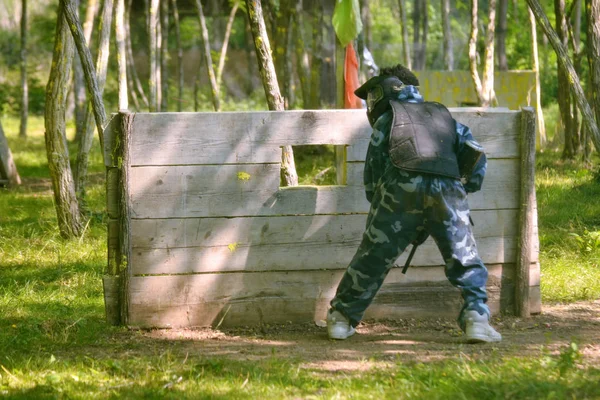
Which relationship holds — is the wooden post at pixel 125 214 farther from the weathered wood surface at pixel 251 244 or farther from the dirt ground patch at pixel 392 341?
the dirt ground patch at pixel 392 341

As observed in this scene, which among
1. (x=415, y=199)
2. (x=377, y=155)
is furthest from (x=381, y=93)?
(x=415, y=199)

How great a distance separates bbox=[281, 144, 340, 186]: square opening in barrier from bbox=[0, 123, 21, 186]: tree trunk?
3.97m

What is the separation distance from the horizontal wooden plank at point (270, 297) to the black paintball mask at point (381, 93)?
1105 millimetres

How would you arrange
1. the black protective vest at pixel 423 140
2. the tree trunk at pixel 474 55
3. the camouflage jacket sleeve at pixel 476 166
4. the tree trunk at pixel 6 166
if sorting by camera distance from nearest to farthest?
the black protective vest at pixel 423 140 < the camouflage jacket sleeve at pixel 476 166 < the tree trunk at pixel 6 166 < the tree trunk at pixel 474 55

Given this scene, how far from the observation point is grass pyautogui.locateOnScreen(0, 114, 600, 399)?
414 centimetres

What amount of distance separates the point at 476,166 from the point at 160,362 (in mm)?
2146

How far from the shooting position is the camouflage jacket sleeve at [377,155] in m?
5.23

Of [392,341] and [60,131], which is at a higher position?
[60,131]

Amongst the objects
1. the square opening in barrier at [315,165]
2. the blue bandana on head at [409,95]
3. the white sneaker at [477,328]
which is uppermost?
the blue bandana on head at [409,95]

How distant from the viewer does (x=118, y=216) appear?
217 inches

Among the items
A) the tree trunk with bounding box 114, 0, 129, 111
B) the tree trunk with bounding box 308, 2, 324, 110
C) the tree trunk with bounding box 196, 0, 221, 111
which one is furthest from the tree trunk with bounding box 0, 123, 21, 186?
the tree trunk with bounding box 308, 2, 324, 110

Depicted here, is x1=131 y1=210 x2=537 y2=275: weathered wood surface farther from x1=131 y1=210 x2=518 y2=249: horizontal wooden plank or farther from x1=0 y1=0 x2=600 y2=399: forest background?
x1=0 y1=0 x2=600 y2=399: forest background

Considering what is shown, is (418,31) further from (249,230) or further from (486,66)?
(249,230)

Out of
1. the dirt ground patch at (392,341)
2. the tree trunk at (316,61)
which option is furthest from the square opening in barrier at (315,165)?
the dirt ground patch at (392,341)
